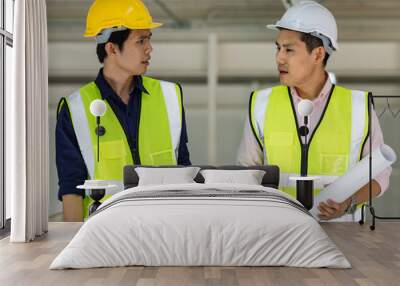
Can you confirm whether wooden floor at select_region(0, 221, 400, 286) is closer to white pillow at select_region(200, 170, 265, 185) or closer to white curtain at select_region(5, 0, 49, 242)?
white curtain at select_region(5, 0, 49, 242)

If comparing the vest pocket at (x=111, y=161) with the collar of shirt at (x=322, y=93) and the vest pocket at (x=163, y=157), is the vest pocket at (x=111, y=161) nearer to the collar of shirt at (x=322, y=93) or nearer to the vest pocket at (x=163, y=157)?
the vest pocket at (x=163, y=157)

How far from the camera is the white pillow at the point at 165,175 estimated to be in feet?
18.1

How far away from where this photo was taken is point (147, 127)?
5.98 meters

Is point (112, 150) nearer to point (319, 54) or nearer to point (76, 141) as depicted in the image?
point (76, 141)

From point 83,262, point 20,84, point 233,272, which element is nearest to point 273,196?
point 233,272

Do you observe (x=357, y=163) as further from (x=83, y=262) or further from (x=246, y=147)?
(x=83, y=262)

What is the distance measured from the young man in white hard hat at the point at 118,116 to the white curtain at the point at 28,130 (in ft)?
1.81

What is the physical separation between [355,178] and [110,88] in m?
2.36

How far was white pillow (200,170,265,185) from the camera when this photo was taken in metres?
5.49

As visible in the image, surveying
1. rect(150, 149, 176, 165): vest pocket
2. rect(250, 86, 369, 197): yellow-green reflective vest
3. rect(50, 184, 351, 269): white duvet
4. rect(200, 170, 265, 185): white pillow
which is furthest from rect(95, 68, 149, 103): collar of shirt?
rect(50, 184, 351, 269): white duvet

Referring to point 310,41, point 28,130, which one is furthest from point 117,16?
point 310,41

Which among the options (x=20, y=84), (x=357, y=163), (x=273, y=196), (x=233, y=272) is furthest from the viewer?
(x=357, y=163)

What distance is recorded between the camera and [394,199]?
6.61 metres

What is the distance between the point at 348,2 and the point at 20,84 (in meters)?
3.31
